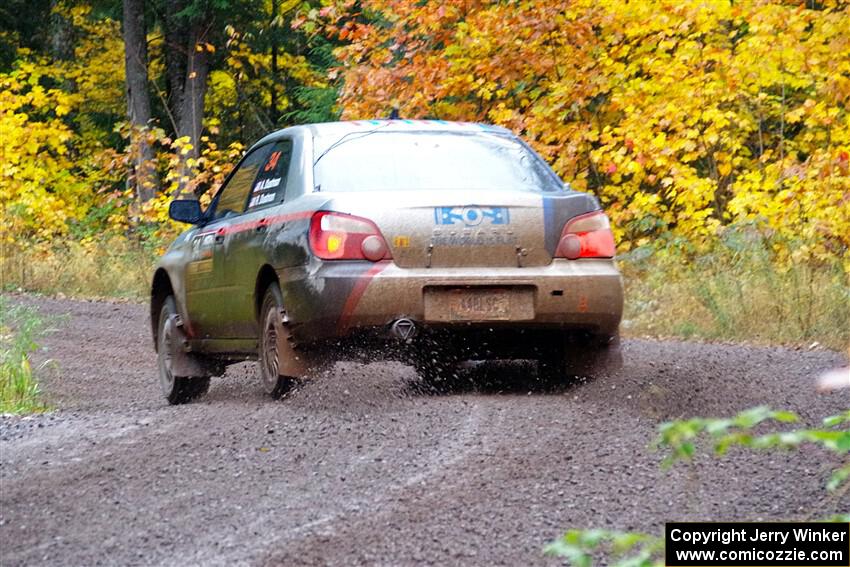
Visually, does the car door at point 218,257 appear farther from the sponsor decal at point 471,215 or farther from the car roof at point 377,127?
the sponsor decal at point 471,215

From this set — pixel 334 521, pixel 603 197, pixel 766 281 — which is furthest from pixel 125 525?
pixel 603 197

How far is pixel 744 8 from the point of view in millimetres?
15906

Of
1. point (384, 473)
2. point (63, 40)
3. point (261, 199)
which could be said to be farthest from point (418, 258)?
point (63, 40)

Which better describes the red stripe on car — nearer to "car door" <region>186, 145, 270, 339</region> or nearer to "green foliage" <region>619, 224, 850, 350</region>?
"car door" <region>186, 145, 270, 339</region>

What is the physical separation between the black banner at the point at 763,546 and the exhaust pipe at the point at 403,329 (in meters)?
3.19

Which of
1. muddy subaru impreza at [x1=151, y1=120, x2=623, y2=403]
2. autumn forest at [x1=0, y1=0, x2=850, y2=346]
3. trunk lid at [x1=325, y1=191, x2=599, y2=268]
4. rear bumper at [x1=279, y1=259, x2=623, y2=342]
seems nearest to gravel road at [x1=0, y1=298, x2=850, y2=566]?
muddy subaru impreza at [x1=151, y1=120, x2=623, y2=403]

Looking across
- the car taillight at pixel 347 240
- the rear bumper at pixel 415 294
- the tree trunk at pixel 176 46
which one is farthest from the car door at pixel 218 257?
the tree trunk at pixel 176 46

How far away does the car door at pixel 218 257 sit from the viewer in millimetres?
8961

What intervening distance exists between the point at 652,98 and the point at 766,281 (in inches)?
171

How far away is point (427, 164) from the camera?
823 cm

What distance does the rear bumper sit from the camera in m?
7.43

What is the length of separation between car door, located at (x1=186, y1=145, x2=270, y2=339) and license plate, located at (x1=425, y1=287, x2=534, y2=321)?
5.85 feet

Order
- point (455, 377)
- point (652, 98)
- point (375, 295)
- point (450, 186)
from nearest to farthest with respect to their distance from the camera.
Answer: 1. point (375, 295)
2. point (450, 186)
3. point (455, 377)
4. point (652, 98)

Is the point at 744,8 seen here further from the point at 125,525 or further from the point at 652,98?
the point at 125,525
